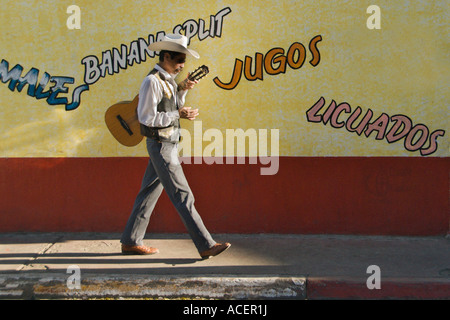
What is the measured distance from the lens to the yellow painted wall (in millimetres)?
6281

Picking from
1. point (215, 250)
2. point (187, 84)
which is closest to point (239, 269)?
point (215, 250)

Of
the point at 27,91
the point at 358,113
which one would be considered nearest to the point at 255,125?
the point at 358,113

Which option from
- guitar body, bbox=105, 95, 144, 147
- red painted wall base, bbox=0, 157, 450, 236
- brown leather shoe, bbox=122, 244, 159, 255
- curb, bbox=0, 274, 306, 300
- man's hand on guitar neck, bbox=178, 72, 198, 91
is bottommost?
curb, bbox=0, 274, 306, 300

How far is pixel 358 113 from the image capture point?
20.9 ft

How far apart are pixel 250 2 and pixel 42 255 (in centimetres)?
336

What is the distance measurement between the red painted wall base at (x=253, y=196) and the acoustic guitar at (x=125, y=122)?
66cm

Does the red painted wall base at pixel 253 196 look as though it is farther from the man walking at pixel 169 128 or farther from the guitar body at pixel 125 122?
the man walking at pixel 169 128

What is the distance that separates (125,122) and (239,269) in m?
1.82

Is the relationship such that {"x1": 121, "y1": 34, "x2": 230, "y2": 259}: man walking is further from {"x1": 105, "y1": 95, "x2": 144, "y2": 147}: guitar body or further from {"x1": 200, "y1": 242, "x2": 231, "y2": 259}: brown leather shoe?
{"x1": 105, "y1": 95, "x2": 144, "y2": 147}: guitar body

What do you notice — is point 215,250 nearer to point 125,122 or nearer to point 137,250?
point 137,250

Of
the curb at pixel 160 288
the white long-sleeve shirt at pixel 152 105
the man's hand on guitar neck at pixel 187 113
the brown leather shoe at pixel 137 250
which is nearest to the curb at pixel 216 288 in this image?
the curb at pixel 160 288

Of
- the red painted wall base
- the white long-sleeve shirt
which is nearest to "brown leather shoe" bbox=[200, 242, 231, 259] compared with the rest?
the red painted wall base

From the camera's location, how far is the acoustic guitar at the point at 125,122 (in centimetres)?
586
